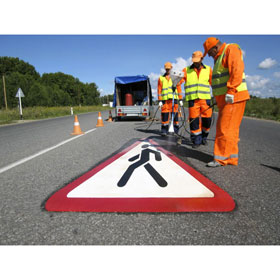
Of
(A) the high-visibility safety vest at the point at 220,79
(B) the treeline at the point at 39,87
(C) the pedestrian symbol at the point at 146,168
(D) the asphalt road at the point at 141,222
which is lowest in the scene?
(D) the asphalt road at the point at 141,222

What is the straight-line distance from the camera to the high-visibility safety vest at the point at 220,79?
10.6ft

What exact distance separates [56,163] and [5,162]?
44.8 inches

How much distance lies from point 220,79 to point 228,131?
922 mm

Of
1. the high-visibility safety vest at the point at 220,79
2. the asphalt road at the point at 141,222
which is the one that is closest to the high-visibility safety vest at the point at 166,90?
the high-visibility safety vest at the point at 220,79

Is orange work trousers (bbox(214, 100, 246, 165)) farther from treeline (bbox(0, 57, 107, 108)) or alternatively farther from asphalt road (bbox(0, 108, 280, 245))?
treeline (bbox(0, 57, 107, 108))

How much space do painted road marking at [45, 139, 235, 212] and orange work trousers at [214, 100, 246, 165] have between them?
2.25ft

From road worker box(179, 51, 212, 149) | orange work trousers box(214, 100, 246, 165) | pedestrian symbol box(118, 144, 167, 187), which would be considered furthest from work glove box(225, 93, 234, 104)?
road worker box(179, 51, 212, 149)

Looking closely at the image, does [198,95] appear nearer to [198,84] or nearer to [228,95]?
[198,84]

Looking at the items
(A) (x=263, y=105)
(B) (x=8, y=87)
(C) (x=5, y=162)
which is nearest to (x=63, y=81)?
(B) (x=8, y=87)

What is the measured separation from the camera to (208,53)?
3604 mm

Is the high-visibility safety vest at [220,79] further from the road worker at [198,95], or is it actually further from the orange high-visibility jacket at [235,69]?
the road worker at [198,95]

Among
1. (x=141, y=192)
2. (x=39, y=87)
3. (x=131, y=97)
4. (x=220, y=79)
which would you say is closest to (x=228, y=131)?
(x=220, y=79)

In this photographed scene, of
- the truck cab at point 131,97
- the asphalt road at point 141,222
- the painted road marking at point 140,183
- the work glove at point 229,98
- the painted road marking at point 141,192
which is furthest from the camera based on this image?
the truck cab at point 131,97
